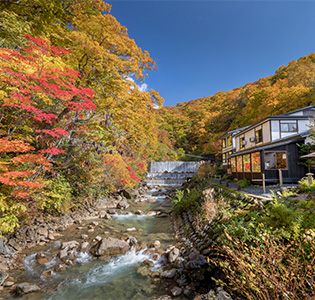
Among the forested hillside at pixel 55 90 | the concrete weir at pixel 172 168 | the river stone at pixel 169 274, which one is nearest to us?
the river stone at pixel 169 274

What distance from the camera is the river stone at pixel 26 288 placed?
4.26m

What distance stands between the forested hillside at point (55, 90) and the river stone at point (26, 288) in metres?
2.09

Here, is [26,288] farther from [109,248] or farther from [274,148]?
[274,148]

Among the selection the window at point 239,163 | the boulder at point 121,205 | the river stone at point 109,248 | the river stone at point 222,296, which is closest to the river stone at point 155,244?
the river stone at point 109,248

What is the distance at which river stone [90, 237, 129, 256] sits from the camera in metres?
6.28

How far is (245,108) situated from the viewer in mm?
31219

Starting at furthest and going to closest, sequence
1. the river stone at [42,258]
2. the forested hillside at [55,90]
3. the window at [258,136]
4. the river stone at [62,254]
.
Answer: the window at [258,136], the river stone at [62,254], the river stone at [42,258], the forested hillside at [55,90]

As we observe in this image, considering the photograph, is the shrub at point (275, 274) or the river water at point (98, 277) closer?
the shrub at point (275, 274)

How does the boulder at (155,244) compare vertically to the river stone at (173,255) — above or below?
below

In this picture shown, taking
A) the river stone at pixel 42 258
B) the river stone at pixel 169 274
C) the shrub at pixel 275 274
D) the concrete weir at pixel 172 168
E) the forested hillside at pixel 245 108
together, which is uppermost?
the forested hillside at pixel 245 108

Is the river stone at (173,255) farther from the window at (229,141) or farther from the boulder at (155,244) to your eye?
the window at (229,141)

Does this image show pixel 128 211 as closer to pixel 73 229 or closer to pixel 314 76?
pixel 73 229

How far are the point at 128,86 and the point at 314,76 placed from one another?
3011cm

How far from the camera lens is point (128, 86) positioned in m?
8.19
